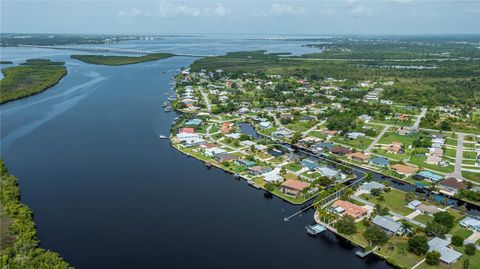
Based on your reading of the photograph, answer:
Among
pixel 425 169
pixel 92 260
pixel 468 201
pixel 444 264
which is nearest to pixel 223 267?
pixel 92 260

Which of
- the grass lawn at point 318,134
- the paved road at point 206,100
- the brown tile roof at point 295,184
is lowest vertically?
the paved road at point 206,100

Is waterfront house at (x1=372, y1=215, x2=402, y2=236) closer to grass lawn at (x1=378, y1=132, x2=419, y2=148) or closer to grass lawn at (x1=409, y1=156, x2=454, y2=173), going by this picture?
grass lawn at (x1=409, y1=156, x2=454, y2=173)

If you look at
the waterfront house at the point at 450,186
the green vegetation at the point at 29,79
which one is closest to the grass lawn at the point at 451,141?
the waterfront house at the point at 450,186

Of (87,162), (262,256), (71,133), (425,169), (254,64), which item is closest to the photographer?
(262,256)

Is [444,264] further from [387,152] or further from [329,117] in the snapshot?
[329,117]

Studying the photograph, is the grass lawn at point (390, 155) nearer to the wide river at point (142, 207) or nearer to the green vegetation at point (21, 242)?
the wide river at point (142, 207)
